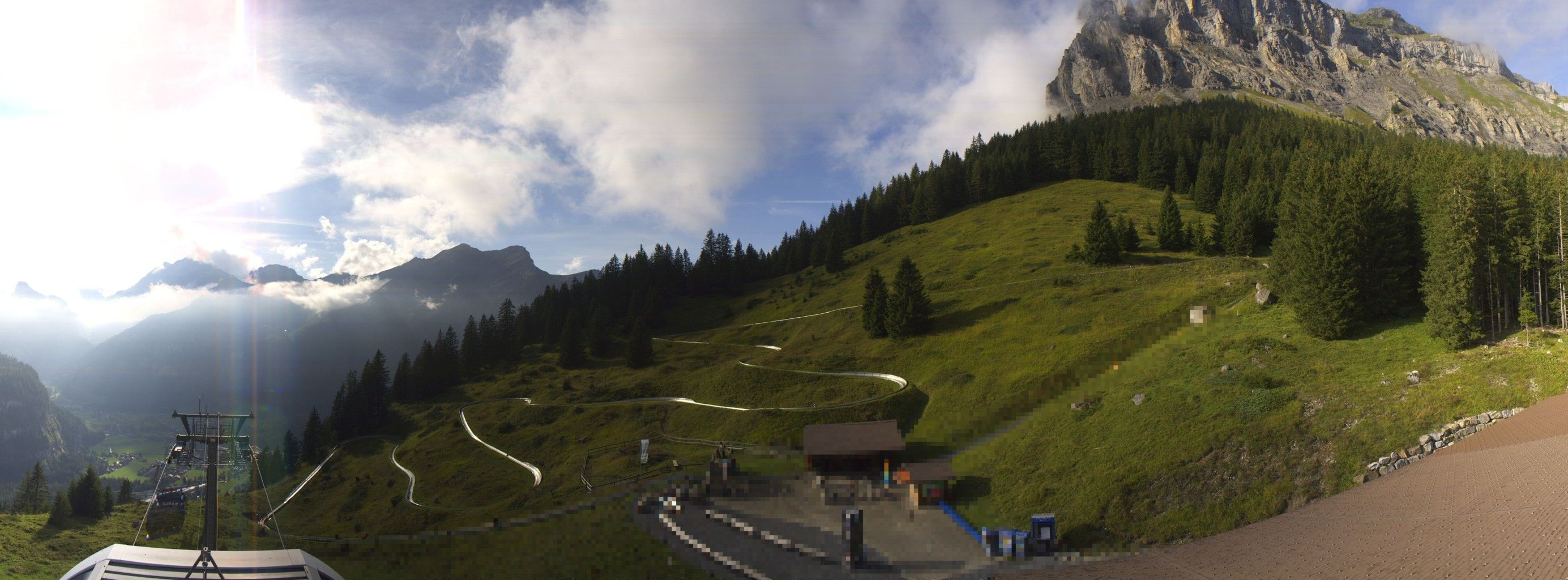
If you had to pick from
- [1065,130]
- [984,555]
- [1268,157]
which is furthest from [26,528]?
[1065,130]

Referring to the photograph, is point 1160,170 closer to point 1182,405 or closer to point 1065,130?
point 1065,130

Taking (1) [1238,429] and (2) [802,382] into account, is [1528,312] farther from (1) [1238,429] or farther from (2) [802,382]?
(2) [802,382]

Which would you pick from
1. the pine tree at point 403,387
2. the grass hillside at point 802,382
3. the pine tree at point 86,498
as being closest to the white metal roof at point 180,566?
the grass hillside at point 802,382

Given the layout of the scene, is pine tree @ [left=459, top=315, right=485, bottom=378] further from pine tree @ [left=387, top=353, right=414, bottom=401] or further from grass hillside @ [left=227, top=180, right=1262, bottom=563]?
pine tree @ [left=387, top=353, right=414, bottom=401]

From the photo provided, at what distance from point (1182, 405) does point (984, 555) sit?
19.3m

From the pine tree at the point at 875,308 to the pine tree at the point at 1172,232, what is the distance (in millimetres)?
41041

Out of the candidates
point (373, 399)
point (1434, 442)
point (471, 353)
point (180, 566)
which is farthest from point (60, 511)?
point (1434, 442)

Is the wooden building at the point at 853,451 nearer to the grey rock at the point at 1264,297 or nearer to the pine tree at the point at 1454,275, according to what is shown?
the pine tree at the point at 1454,275

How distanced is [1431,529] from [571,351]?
97.7 meters

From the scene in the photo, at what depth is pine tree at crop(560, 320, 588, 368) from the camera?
338 ft

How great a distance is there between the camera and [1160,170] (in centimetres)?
13350

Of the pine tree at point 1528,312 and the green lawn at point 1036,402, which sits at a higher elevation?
the pine tree at point 1528,312

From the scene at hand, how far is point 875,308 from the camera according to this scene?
3108 inches

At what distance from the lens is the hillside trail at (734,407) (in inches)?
2228
